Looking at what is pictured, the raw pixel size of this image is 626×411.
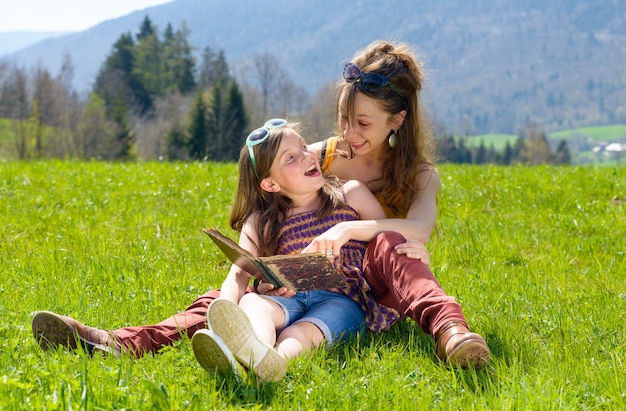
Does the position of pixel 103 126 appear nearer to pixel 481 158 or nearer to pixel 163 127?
pixel 163 127

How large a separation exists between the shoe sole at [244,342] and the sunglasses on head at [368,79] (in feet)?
6.57

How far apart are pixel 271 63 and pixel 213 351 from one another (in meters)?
114

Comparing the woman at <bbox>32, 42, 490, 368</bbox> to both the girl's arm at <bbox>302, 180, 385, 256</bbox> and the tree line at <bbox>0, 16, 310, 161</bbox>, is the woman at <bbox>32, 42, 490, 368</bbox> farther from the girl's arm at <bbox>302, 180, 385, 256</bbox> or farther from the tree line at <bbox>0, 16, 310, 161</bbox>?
the tree line at <bbox>0, 16, 310, 161</bbox>

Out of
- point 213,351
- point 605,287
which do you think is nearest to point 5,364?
point 213,351

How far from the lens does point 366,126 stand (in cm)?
498

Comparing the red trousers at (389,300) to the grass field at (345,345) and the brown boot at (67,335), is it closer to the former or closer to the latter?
the brown boot at (67,335)

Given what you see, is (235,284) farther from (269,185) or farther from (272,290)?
(269,185)

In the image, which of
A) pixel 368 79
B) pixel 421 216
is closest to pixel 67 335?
pixel 421 216

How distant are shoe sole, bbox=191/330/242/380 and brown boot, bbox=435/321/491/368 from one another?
95 centimetres

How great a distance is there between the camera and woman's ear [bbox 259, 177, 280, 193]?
4.62 m

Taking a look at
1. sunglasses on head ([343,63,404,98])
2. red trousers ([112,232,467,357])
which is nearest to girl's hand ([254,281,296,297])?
red trousers ([112,232,467,357])

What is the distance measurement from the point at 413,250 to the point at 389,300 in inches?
14.4

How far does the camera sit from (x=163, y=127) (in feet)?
270

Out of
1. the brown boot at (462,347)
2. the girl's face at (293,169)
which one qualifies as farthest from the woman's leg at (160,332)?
the brown boot at (462,347)
